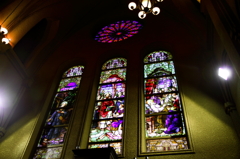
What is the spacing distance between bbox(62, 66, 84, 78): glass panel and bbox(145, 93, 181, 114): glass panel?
→ 3.11 meters

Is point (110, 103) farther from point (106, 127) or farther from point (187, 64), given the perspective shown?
point (187, 64)

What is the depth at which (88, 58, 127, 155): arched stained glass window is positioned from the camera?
6980mm

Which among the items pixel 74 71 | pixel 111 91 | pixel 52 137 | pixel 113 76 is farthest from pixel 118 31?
pixel 52 137

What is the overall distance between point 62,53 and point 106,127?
15.0 ft

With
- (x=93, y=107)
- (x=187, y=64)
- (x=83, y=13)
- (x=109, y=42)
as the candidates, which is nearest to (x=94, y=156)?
(x=93, y=107)

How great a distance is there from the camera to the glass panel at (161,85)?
25.8 ft

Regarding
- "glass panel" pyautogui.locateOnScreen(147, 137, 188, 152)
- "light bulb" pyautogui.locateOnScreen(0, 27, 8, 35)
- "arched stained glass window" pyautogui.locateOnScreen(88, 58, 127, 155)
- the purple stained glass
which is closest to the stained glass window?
"glass panel" pyautogui.locateOnScreen(147, 137, 188, 152)

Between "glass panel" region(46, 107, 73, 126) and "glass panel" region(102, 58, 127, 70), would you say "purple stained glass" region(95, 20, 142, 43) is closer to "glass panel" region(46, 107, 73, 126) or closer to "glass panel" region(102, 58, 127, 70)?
"glass panel" region(102, 58, 127, 70)

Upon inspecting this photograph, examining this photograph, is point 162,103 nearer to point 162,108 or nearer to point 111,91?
point 162,108

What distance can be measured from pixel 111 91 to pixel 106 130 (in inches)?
61.4

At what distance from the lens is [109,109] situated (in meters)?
7.79

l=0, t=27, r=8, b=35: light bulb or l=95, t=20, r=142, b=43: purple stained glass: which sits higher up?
l=95, t=20, r=142, b=43: purple stained glass

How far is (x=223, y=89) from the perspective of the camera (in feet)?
22.1

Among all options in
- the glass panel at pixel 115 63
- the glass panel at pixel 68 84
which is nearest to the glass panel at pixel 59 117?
the glass panel at pixel 68 84
